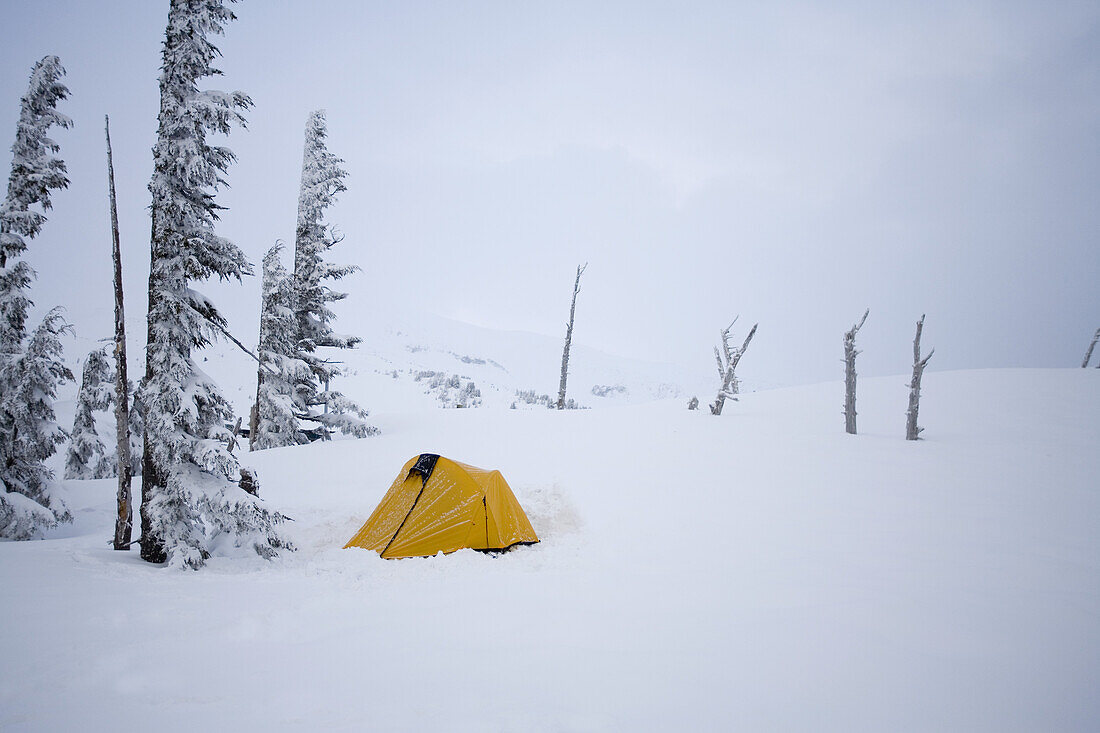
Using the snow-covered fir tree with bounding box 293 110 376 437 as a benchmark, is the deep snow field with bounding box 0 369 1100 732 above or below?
below

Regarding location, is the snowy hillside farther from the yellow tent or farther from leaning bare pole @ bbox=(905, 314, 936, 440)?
leaning bare pole @ bbox=(905, 314, 936, 440)

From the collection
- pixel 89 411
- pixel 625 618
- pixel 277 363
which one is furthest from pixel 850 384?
pixel 89 411

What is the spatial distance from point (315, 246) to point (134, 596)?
47.0 ft

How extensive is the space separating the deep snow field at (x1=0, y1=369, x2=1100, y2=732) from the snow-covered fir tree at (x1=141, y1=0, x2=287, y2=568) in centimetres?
75

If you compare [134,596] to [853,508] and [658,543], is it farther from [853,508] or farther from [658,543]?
[853,508]

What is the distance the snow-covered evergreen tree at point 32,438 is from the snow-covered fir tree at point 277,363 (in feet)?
16.6

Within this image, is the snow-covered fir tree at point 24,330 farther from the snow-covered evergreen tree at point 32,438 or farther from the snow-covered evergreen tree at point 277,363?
the snow-covered evergreen tree at point 277,363

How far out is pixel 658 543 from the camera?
7.95m

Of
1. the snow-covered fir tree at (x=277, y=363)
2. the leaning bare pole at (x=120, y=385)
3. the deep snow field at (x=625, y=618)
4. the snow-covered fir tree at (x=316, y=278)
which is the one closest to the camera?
the deep snow field at (x=625, y=618)

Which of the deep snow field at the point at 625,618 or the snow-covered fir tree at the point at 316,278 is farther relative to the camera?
the snow-covered fir tree at the point at 316,278

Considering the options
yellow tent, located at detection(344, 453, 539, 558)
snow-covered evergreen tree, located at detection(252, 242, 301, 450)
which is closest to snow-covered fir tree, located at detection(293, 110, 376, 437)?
snow-covered evergreen tree, located at detection(252, 242, 301, 450)

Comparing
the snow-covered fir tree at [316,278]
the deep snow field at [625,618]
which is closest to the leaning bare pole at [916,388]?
the deep snow field at [625,618]

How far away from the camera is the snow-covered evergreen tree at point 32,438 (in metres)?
9.47

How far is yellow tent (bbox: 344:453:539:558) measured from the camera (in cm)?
806
